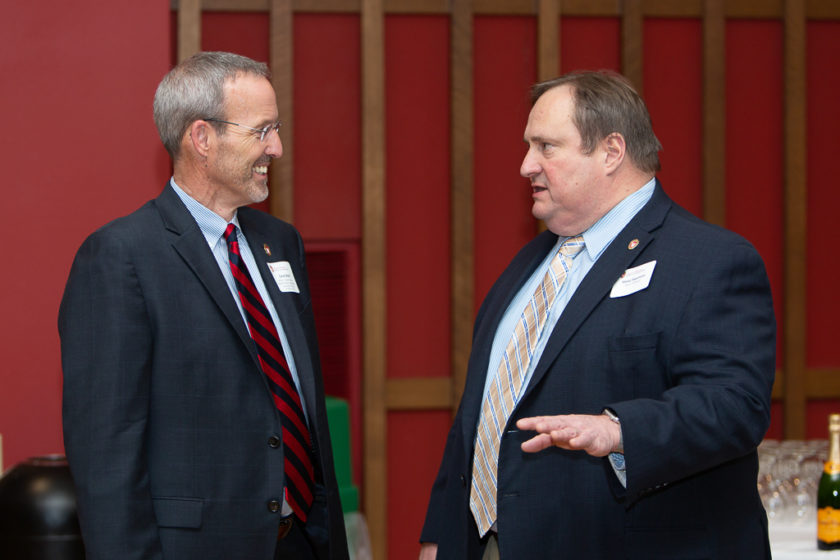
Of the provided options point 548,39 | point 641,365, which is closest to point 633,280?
point 641,365

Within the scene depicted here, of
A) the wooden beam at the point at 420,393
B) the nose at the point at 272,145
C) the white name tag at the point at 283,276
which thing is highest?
the nose at the point at 272,145

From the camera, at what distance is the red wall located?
306 centimetres

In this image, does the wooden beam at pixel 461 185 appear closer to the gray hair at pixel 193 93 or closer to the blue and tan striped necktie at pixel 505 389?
the blue and tan striped necktie at pixel 505 389

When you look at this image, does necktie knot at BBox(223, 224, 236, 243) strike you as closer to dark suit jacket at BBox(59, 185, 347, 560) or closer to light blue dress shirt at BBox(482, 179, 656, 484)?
dark suit jacket at BBox(59, 185, 347, 560)

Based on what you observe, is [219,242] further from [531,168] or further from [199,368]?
[531,168]

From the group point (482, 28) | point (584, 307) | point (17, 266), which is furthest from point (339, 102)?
point (584, 307)

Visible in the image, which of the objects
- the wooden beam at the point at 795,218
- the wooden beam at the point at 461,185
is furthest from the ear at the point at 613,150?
the wooden beam at the point at 795,218

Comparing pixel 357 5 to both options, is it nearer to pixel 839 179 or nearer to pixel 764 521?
pixel 839 179

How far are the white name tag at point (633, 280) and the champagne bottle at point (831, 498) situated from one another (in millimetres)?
913

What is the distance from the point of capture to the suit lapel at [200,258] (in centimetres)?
204

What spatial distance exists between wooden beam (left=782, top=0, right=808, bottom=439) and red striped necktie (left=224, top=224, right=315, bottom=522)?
287 centimetres

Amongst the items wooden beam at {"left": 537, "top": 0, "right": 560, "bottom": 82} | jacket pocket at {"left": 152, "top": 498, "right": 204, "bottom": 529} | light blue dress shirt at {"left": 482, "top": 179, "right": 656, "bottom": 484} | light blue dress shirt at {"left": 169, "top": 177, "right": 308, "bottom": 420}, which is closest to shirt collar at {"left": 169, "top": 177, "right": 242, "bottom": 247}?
light blue dress shirt at {"left": 169, "top": 177, "right": 308, "bottom": 420}

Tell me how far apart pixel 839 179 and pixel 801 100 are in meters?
0.43

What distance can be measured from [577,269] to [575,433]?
0.68 meters
